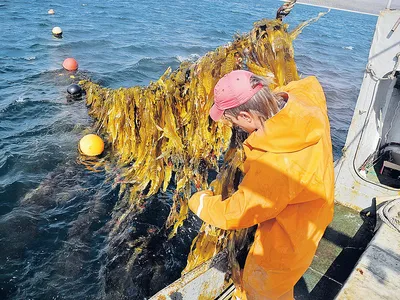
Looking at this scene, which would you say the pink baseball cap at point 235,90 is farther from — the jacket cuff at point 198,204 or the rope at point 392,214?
the rope at point 392,214

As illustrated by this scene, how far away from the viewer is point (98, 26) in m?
23.3

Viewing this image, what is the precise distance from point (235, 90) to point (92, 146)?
21.9ft

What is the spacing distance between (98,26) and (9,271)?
22012 millimetres

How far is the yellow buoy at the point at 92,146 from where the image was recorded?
7.78 m

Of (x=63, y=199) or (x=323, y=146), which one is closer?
(x=323, y=146)

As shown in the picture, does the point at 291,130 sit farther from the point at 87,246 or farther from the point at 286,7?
the point at 87,246

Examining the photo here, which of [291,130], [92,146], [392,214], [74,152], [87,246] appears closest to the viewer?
[291,130]

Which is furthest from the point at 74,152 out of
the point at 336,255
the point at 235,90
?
the point at 235,90

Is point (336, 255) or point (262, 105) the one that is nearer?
point (262, 105)

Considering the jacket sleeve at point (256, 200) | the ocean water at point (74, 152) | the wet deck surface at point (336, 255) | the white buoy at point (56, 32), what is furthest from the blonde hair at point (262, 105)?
the white buoy at point (56, 32)

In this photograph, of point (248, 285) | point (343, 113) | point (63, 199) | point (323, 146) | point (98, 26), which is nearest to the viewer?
point (323, 146)

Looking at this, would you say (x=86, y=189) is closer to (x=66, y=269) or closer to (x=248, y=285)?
(x=66, y=269)

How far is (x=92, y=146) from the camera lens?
7773 millimetres

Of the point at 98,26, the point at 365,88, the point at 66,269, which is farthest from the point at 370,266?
the point at 98,26
